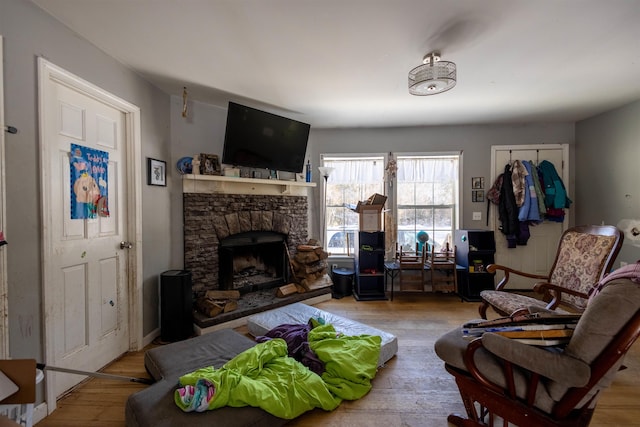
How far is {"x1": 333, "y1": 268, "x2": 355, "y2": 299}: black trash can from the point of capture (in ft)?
12.1

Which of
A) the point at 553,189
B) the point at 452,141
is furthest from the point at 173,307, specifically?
the point at 553,189

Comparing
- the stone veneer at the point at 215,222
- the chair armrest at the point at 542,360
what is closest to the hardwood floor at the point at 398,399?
the chair armrest at the point at 542,360

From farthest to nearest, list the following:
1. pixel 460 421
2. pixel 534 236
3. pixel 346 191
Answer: pixel 346 191 → pixel 534 236 → pixel 460 421

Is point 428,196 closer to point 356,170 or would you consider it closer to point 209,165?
point 356,170

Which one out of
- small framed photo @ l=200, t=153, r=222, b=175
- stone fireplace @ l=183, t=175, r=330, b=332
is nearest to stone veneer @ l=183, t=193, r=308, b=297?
stone fireplace @ l=183, t=175, r=330, b=332

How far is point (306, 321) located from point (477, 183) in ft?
10.3

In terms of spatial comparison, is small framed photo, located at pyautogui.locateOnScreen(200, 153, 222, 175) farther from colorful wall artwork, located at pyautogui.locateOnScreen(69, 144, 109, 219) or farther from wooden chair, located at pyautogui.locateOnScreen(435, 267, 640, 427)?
wooden chair, located at pyautogui.locateOnScreen(435, 267, 640, 427)

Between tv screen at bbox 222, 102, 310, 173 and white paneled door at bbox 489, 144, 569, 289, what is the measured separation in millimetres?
2867

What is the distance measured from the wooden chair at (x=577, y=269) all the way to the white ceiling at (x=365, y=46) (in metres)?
1.42

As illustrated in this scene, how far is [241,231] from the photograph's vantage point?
3199 millimetres

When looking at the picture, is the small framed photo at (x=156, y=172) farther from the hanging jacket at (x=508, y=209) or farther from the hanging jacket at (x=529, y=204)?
the hanging jacket at (x=529, y=204)

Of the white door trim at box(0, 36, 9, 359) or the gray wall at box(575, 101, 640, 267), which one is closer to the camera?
the white door trim at box(0, 36, 9, 359)

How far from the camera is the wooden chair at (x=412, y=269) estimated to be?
3539mm

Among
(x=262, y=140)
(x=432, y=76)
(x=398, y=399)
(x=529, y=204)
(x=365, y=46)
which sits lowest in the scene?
(x=398, y=399)
